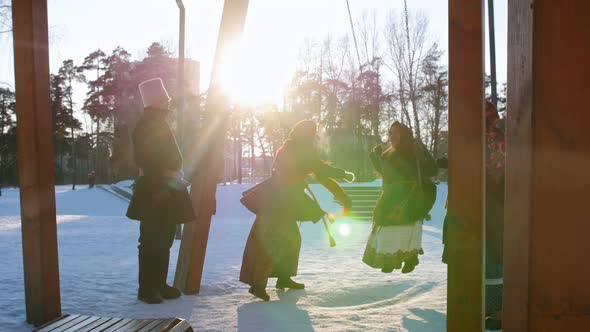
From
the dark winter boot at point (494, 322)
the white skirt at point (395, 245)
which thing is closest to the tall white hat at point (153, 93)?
the white skirt at point (395, 245)

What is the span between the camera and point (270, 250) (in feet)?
16.1

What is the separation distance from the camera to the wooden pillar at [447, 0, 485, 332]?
6.66 ft

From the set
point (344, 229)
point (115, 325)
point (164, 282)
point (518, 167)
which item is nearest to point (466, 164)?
point (518, 167)

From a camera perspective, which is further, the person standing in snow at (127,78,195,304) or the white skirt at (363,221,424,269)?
the white skirt at (363,221,424,269)

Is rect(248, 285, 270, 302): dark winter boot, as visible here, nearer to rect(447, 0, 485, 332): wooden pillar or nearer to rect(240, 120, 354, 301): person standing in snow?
rect(240, 120, 354, 301): person standing in snow

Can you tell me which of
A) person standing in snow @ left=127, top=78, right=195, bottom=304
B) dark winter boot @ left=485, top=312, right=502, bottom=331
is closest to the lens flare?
person standing in snow @ left=127, top=78, right=195, bottom=304

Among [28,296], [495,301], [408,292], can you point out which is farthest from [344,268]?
[28,296]

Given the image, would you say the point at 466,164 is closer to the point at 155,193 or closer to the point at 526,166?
the point at 526,166

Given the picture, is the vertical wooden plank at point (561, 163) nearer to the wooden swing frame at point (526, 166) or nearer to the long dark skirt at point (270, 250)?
the wooden swing frame at point (526, 166)

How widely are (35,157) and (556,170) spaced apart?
2782mm

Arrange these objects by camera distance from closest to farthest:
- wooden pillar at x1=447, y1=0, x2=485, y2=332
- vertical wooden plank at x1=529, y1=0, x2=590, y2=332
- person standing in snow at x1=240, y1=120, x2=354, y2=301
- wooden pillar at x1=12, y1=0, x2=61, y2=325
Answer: vertical wooden plank at x1=529, y1=0, x2=590, y2=332
wooden pillar at x1=447, y1=0, x2=485, y2=332
wooden pillar at x1=12, y1=0, x2=61, y2=325
person standing in snow at x1=240, y1=120, x2=354, y2=301

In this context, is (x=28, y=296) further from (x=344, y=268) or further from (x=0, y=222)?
(x=0, y=222)

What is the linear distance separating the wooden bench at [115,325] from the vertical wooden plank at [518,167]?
1530mm

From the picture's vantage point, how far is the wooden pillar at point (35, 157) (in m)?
3.23
